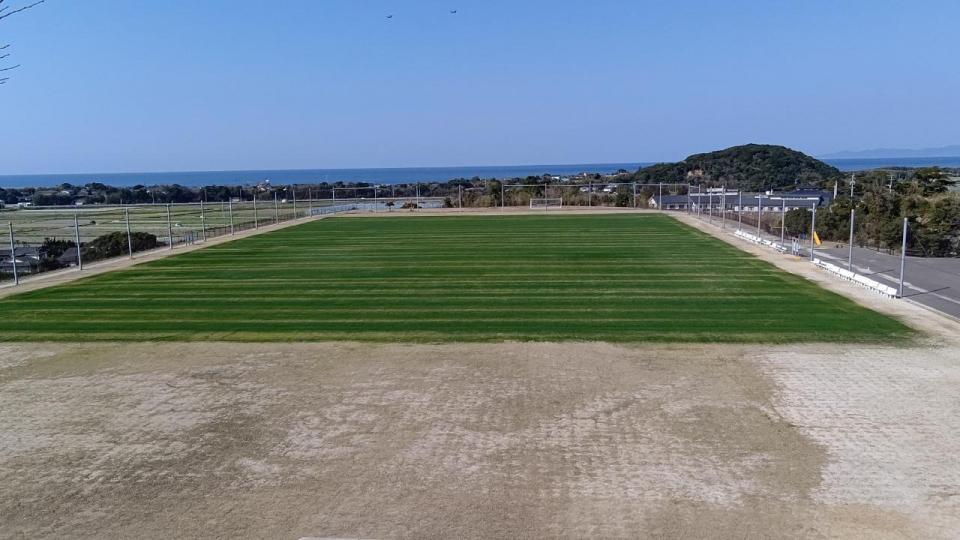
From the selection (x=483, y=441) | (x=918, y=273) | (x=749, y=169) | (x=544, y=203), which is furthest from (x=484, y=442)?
(x=749, y=169)

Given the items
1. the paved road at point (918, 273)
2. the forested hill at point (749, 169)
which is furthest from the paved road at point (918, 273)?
the forested hill at point (749, 169)

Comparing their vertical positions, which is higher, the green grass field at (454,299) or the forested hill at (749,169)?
the forested hill at (749,169)

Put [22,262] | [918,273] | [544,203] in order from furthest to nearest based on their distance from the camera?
[544,203] < [22,262] < [918,273]

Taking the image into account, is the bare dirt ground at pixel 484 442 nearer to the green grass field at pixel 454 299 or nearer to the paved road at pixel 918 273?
the green grass field at pixel 454 299

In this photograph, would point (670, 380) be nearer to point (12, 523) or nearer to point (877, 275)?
point (12, 523)

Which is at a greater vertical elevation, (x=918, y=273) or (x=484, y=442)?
(x=918, y=273)

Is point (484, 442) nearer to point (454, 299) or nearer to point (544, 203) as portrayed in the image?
point (454, 299)
